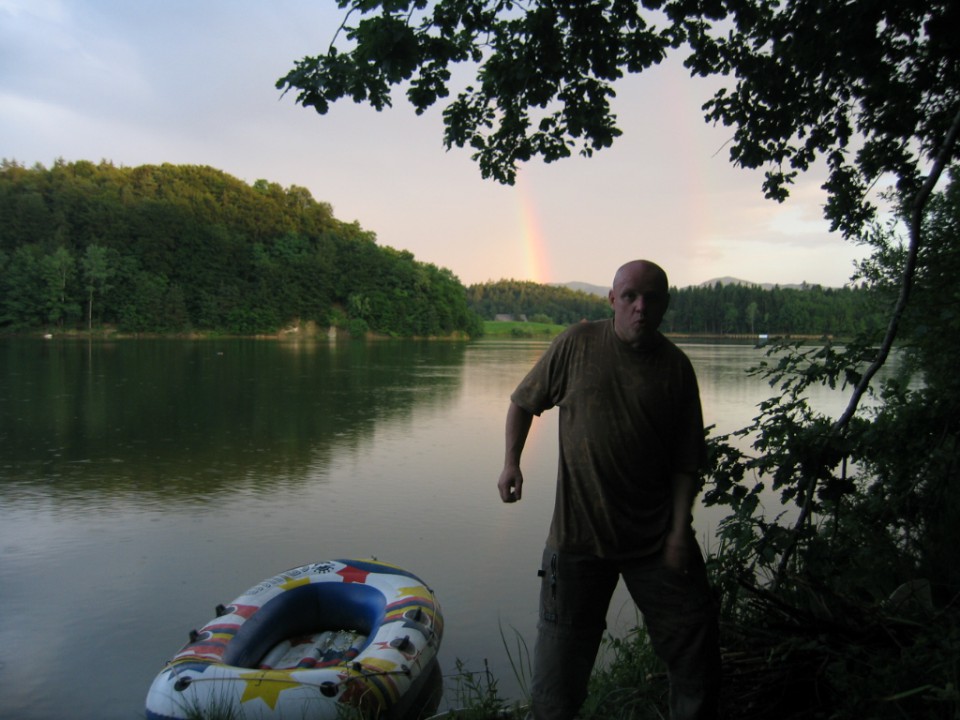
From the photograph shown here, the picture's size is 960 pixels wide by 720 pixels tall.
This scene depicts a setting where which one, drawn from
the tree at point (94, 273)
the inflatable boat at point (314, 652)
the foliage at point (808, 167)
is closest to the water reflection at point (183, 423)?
the inflatable boat at point (314, 652)

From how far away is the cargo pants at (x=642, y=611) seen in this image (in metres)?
2.23

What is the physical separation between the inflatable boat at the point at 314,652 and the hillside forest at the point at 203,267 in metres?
40.8

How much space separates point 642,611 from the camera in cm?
226

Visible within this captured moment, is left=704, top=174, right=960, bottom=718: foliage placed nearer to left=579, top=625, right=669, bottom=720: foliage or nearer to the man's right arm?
left=579, top=625, right=669, bottom=720: foliage

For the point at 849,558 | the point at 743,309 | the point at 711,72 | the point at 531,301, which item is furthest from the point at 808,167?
the point at 531,301

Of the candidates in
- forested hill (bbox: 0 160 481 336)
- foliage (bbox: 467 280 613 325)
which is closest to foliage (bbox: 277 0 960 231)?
forested hill (bbox: 0 160 481 336)

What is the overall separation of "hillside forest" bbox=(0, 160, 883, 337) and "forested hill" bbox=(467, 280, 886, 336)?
0.26 metres

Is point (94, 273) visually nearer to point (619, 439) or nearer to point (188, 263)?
point (188, 263)

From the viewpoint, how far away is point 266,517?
27.5 feet

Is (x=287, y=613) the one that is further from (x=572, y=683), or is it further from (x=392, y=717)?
(x=572, y=683)

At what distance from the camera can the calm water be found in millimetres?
5215

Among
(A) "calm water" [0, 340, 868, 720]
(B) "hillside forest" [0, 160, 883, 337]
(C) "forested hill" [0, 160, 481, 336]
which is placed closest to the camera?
(A) "calm water" [0, 340, 868, 720]

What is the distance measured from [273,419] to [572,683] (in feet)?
46.2

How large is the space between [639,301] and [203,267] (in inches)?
3164
